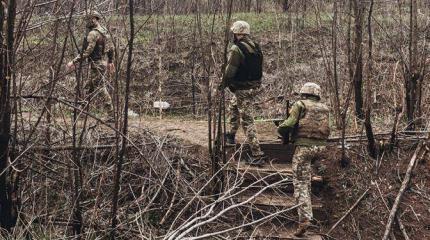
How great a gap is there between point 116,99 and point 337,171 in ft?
13.3

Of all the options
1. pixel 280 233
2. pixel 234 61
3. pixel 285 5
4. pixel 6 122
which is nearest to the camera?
pixel 6 122

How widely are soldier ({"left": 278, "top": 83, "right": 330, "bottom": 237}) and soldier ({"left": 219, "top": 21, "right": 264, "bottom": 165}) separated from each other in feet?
3.02

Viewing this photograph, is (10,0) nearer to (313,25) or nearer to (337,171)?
(337,171)

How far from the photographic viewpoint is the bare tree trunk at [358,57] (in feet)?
29.2

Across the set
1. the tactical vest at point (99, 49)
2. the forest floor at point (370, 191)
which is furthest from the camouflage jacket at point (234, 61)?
the tactical vest at point (99, 49)

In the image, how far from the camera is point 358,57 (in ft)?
29.0

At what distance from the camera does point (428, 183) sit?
27.5 ft

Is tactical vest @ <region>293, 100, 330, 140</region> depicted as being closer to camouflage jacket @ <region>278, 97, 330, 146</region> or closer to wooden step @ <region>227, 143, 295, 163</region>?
camouflage jacket @ <region>278, 97, 330, 146</region>

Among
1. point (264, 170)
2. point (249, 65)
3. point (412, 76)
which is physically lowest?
point (264, 170)

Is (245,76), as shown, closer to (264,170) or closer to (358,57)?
(264,170)

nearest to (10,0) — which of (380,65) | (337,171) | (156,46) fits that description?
(337,171)

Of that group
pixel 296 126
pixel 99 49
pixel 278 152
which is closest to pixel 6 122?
pixel 296 126

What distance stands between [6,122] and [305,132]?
3565 millimetres

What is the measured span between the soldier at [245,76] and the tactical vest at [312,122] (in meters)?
1.06
